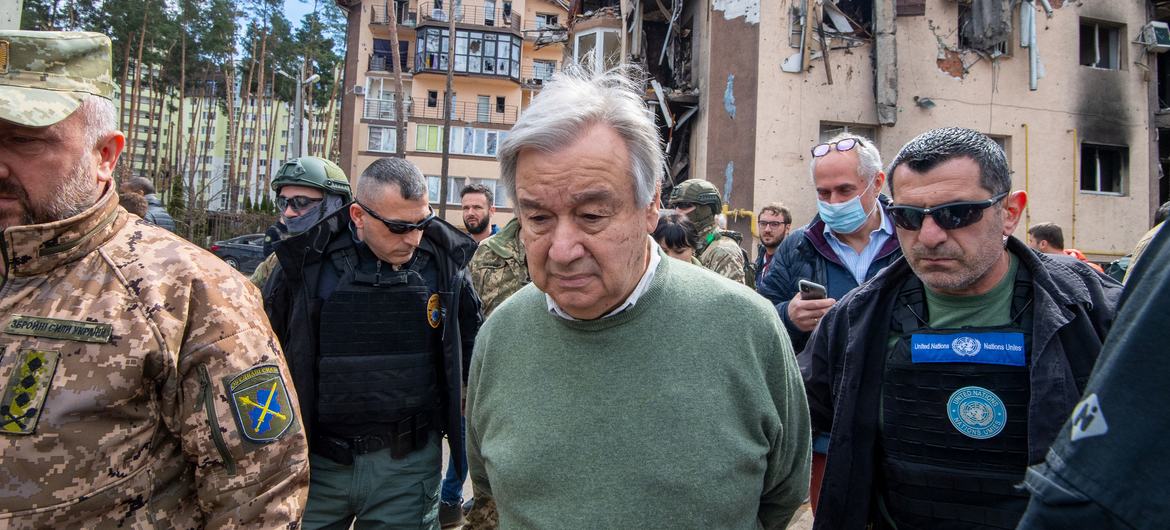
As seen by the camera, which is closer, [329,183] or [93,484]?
[93,484]

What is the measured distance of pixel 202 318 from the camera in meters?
1.78

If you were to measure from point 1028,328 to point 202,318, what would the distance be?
2.28 meters

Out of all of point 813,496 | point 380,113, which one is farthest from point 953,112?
point 380,113

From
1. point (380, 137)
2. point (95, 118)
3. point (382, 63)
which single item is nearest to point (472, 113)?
point (380, 137)

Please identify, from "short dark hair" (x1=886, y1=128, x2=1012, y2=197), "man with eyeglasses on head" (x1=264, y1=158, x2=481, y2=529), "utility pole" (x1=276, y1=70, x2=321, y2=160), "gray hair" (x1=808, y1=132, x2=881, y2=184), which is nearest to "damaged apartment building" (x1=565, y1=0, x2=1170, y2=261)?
"gray hair" (x1=808, y1=132, x2=881, y2=184)

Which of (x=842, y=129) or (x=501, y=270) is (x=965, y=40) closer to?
(x=842, y=129)

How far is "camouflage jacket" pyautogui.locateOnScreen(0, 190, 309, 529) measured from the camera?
1617 mm

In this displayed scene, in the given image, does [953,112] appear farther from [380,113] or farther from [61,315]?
[380,113]

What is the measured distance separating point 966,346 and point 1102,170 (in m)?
19.4

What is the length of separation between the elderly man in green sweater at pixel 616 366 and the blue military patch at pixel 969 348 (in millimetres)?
537

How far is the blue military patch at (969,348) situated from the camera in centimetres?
196

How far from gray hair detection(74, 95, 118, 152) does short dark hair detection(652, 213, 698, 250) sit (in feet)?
9.86

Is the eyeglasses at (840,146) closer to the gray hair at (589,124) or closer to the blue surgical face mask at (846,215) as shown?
the blue surgical face mask at (846,215)

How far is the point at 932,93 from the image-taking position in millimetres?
15930
